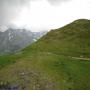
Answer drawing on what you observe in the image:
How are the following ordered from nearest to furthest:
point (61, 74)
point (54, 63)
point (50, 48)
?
point (61, 74), point (54, 63), point (50, 48)

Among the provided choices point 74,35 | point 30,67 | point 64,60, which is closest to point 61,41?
point 74,35

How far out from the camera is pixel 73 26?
136 m

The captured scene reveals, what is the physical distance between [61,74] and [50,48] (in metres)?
41.3

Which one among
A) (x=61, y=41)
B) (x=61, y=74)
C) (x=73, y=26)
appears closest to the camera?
(x=61, y=74)

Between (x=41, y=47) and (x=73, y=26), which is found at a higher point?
(x=73, y=26)

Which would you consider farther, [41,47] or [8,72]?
[41,47]

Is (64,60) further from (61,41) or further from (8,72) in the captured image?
(61,41)

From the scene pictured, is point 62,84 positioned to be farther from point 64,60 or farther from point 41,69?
point 64,60

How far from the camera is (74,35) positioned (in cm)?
11781

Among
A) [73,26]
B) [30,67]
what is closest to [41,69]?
[30,67]

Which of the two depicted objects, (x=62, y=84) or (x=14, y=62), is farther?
(x=14, y=62)

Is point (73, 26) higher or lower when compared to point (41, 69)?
higher

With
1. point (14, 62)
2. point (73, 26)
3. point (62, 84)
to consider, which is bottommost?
point (62, 84)

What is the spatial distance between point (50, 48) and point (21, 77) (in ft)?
143
